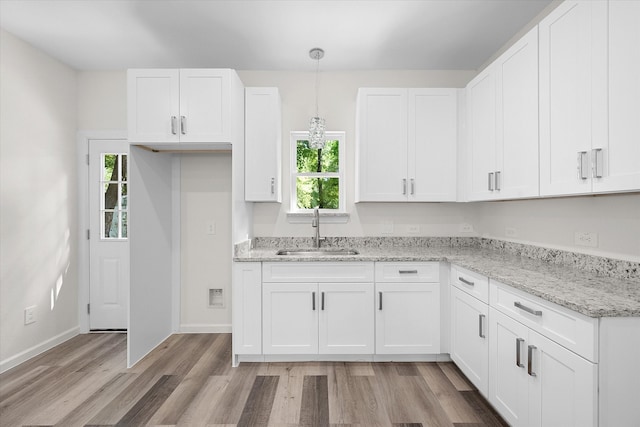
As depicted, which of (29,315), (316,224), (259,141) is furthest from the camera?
(316,224)

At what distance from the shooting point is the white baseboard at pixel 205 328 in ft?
11.2

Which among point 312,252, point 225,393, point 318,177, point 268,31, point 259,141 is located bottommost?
point 225,393

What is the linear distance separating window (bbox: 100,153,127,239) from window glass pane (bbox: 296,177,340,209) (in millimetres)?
1850

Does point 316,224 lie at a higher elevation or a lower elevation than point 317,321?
higher

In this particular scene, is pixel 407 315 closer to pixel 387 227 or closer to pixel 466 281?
pixel 466 281

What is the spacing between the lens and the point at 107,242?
11.2 feet

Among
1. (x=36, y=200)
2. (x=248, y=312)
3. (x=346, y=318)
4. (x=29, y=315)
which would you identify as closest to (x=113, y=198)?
(x=36, y=200)

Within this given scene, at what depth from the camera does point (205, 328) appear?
3.41m

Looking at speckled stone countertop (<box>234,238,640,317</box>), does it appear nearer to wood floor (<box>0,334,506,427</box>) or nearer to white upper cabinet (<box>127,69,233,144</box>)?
wood floor (<box>0,334,506,427</box>)

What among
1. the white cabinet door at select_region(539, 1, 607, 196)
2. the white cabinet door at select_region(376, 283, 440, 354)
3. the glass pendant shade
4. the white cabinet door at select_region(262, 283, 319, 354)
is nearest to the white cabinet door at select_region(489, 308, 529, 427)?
the white cabinet door at select_region(376, 283, 440, 354)

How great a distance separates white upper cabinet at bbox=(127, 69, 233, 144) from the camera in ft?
8.61

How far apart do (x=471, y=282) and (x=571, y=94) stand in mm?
1263

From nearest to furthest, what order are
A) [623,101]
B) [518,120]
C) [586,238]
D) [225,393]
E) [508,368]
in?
[623,101] < [508,368] < [586,238] < [518,120] < [225,393]

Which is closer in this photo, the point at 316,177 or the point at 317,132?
the point at 317,132
